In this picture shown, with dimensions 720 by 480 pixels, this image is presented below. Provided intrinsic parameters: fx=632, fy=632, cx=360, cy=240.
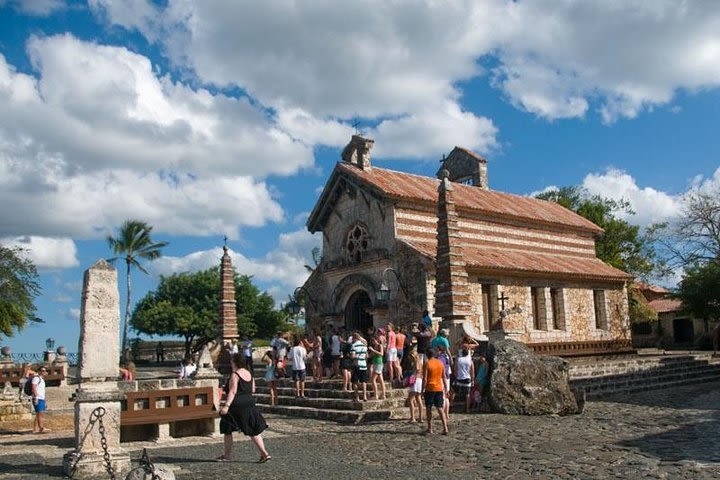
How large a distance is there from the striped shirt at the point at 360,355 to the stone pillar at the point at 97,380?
6.52 m

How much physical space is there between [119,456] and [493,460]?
5016mm

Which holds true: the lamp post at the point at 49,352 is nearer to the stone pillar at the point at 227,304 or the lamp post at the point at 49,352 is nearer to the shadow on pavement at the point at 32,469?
the stone pillar at the point at 227,304

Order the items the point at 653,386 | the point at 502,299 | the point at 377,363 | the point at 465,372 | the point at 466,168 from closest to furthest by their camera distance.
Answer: the point at 465,372 < the point at 377,363 < the point at 653,386 < the point at 502,299 < the point at 466,168

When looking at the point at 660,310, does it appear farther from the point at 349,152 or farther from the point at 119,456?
the point at 119,456

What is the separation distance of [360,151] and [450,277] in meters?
10.0

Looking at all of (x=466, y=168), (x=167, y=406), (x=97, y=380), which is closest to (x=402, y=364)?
(x=167, y=406)

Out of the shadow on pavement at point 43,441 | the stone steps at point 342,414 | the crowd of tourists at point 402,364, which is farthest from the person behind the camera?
the stone steps at point 342,414

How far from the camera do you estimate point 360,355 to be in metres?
14.3

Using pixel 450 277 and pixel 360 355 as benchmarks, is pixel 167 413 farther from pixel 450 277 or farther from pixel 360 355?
pixel 450 277

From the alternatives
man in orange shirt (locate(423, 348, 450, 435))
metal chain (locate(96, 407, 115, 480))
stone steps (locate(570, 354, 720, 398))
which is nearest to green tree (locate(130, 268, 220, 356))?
stone steps (locate(570, 354, 720, 398))

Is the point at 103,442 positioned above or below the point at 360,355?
below

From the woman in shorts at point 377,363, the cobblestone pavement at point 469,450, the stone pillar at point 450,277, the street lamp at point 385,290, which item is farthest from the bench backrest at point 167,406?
the street lamp at point 385,290

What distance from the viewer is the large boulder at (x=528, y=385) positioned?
13.7 meters

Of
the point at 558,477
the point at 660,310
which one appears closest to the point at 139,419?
the point at 558,477
